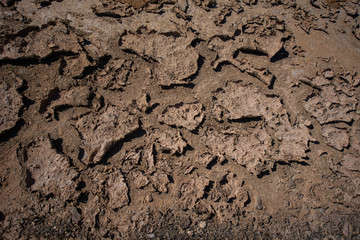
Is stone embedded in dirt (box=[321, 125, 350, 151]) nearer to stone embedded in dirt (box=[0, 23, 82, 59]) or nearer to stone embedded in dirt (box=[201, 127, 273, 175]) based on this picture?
stone embedded in dirt (box=[201, 127, 273, 175])

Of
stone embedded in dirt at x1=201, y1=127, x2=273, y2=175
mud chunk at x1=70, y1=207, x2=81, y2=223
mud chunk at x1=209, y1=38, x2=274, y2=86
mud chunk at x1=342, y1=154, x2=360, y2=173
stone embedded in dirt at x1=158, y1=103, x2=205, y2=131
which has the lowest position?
mud chunk at x1=70, y1=207, x2=81, y2=223

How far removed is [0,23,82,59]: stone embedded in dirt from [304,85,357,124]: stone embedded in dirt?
1.69 metres

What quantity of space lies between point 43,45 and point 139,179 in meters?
1.16

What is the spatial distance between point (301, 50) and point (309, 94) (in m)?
0.36

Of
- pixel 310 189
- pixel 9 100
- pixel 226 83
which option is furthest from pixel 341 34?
pixel 9 100

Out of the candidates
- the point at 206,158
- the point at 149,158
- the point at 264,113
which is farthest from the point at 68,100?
the point at 264,113

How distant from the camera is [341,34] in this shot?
1896 millimetres

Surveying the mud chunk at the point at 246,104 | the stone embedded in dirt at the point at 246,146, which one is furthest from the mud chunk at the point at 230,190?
the mud chunk at the point at 246,104

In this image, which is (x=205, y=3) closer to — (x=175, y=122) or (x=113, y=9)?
(x=113, y=9)

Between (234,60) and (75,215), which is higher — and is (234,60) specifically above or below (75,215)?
above

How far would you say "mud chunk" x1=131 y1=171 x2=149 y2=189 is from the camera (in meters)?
1.43

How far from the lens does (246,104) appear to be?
1.59m

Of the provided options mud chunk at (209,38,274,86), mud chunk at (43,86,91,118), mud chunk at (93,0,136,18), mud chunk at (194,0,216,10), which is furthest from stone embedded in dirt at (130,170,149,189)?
mud chunk at (194,0,216,10)

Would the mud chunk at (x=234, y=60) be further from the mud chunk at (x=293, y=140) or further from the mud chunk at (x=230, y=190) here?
the mud chunk at (x=230, y=190)
